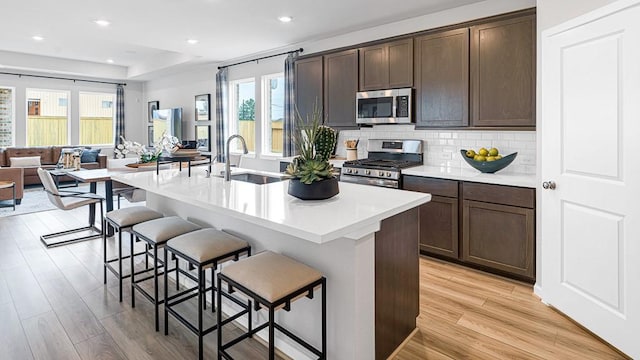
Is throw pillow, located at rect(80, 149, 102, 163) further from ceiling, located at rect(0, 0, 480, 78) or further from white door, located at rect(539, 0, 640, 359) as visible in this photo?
white door, located at rect(539, 0, 640, 359)

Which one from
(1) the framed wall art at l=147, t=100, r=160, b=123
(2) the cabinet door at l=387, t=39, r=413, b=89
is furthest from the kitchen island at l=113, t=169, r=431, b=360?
(1) the framed wall art at l=147, t=100, r=160, b=123

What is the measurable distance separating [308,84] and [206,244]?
3.42 m

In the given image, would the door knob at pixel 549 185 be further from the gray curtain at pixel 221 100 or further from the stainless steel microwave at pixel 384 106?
the gray curtain at pixel 221 100

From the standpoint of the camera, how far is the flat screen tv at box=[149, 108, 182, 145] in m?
8.30

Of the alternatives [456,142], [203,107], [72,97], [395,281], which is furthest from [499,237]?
[72,97]

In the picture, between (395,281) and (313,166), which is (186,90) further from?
(395,281)

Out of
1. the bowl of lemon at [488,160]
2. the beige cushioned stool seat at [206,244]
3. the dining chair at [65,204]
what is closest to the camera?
the beige cushioned stool seat at [206,244]

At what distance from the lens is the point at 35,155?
27.3 feet

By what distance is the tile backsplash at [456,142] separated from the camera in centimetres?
358

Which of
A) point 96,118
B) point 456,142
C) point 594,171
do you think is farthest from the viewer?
point 96,118

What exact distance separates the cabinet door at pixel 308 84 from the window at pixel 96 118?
711 cm

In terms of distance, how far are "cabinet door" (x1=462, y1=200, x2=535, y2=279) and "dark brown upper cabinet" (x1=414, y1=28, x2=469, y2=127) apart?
3.03 feet

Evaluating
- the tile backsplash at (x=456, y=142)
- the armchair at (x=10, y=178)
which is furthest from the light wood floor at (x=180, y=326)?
the armchair at (x=10, y=178)

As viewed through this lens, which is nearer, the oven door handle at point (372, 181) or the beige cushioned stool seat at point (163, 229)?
the beige cushioned stool seat at point (163, 229)
